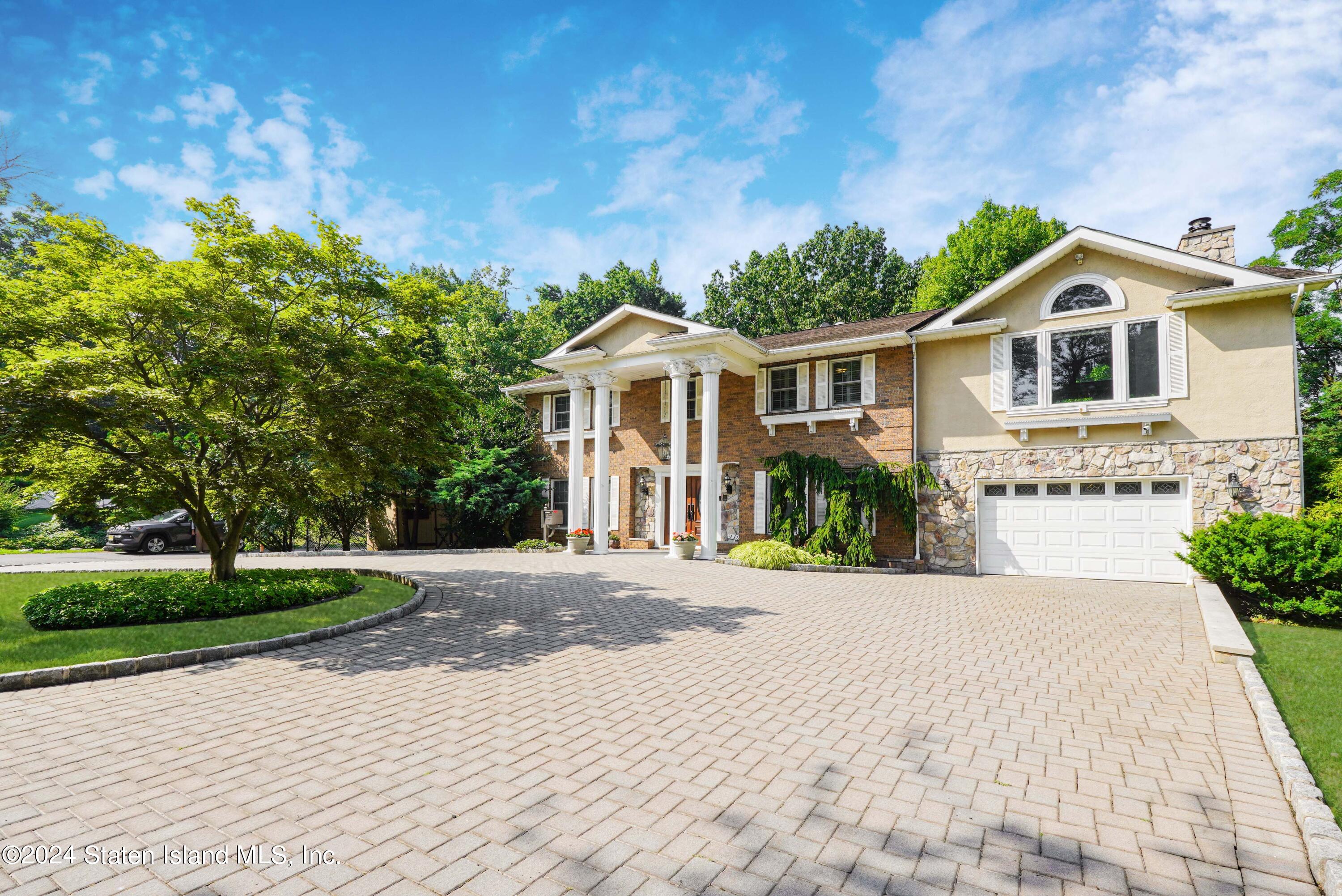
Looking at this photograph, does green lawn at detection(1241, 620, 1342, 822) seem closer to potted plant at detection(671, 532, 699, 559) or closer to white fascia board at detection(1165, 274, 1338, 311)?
white fascia board at detection(1165, 274, 1338, 311)

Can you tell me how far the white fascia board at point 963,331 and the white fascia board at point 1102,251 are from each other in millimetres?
90

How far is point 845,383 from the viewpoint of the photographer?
16.2 metres

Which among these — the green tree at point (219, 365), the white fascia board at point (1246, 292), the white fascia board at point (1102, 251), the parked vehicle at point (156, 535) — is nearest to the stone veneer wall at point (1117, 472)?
the white fascia board at point (1246, 292)

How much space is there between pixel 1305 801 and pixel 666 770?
338 centimetres

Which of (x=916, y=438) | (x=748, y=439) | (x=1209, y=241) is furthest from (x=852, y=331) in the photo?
(x=1209, y=241)

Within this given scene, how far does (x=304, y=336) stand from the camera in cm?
848

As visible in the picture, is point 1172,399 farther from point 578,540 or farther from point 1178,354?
point 578,540

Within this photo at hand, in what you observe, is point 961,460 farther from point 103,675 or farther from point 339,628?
point 103,675

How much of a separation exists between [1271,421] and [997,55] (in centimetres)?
895

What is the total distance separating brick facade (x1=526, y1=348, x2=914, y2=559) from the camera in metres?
15.2

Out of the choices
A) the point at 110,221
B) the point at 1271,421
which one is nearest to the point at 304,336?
the point at 110,221

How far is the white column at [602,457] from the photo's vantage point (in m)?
17.3

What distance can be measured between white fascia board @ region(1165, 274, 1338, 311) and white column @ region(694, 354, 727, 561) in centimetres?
988

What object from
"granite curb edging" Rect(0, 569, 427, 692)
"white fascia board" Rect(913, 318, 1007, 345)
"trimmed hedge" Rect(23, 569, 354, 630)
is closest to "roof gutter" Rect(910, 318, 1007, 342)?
"white fascia board" Rect(913, 318, 1007, 345)
